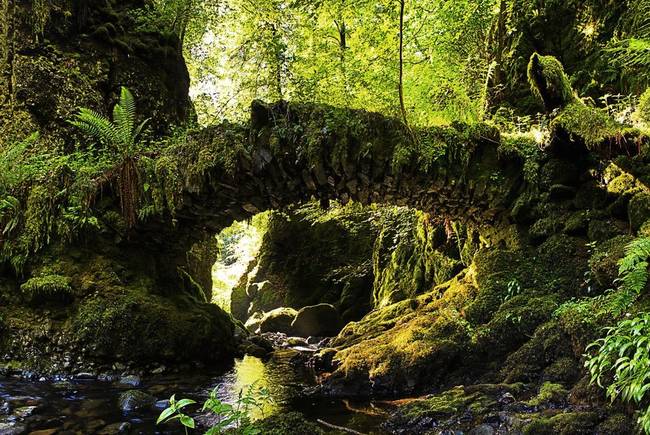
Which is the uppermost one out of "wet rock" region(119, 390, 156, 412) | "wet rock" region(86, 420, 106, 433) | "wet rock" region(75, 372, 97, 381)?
"wet rock" region(86, 420, 106, 433)

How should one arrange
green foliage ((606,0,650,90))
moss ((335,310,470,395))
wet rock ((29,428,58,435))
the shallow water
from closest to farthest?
wet rock ((29,428,58,435)) < the shallow water < moss ((335,310,470,395)) < green foliage ((606,0,650,90))

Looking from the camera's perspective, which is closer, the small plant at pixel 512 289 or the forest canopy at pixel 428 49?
the small plant at pixel 512 289

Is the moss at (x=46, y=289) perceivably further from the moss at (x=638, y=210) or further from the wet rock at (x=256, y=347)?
the moss at (x=638, y=210)

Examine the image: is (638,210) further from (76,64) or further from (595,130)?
(76,64)

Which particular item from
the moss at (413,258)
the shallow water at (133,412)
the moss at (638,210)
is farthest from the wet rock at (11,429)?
the moss at (413,258)

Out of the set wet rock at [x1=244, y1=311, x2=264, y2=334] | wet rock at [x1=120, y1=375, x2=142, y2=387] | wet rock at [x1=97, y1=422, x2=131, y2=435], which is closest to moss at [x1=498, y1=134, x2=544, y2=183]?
wet rock at [x1=97, y1=422, x2=131, y2=435]

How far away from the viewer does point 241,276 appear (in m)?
22.5

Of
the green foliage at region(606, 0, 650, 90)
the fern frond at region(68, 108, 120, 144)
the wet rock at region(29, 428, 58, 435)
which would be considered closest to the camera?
the wet rock at region(29, 428, 58, 435)

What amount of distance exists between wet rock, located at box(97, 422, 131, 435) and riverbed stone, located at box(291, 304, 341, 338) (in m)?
9.80

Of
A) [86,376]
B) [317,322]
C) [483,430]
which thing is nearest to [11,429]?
[86,376]

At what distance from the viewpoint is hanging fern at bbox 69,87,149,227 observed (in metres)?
7.04

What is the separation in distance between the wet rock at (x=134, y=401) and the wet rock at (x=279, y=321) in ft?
31.7

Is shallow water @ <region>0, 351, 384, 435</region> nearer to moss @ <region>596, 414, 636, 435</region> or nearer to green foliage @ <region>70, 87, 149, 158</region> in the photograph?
moss @ <region>596, 414, 636, 435</region>

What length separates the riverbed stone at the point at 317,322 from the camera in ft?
45.1
